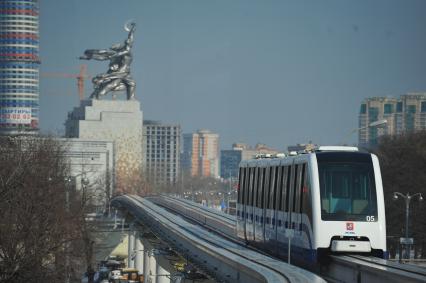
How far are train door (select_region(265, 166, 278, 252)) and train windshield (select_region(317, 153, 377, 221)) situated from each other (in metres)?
5.23

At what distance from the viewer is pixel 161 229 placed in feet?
235

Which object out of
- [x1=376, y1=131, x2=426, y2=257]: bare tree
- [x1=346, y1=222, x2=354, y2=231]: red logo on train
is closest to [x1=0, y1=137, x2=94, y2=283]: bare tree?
[x1=346, y1=222, x2=354, y2=231]: red logo on train

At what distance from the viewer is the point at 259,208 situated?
4306 centimetres

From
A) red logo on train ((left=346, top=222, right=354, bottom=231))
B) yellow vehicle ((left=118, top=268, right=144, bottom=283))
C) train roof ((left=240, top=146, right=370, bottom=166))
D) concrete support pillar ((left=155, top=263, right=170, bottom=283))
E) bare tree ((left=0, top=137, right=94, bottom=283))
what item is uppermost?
train roof ((left=240, top=146, right=370, bottom=166))

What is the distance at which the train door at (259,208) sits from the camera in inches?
1682

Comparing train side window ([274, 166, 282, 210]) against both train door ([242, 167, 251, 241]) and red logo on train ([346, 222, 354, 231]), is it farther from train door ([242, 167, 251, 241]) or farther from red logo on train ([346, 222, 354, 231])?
train door ([242, 167, 251, 241])

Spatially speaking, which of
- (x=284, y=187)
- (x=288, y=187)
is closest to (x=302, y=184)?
(x=288, y=187)

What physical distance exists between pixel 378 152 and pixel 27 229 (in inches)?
2062

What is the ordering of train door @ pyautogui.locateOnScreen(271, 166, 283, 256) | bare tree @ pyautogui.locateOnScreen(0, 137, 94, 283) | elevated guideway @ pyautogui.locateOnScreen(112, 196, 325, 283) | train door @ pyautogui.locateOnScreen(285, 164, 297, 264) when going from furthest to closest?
bare tree @ pyautogui.locateOnScreen(0, 137, 94, 283) → train door @ pyautogui.locateOnScreen(271, 166, 283, 256) → train door @ pyautogui.locateOnScreen(285, 164, 297, 264) → elevated guideway @ pyautogui.locateOnScreen(112, 196, 325, 283)

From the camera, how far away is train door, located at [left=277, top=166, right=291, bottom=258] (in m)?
38.3

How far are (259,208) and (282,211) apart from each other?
4412mm

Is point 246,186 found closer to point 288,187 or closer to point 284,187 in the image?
point 284,187

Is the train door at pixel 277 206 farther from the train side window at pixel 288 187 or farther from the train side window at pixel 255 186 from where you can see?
the train side window at pixel 255 186

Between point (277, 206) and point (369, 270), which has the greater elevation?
point (277, 206)
